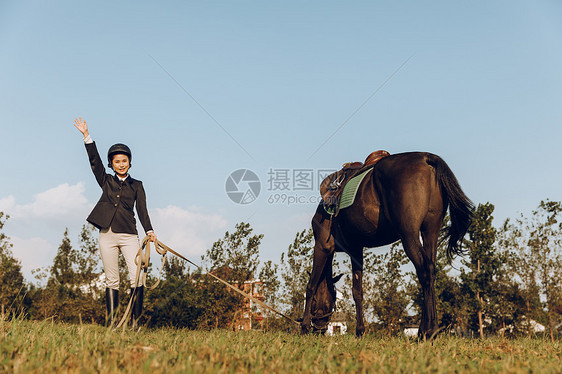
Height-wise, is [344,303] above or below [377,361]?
above

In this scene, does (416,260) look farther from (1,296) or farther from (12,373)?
(1,296)

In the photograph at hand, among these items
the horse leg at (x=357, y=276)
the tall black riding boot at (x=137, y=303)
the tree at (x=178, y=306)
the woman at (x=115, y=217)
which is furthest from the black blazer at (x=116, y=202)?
the tree at (x=178, y=306)

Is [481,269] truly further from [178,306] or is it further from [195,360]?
[195,360]

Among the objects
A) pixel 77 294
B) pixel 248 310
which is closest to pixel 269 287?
pixel 248 310

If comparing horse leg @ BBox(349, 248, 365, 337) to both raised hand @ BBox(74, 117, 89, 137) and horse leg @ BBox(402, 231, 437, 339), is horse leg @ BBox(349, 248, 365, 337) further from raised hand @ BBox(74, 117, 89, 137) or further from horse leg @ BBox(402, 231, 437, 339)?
raised hand @ BBox(74, 117, 89, 137)

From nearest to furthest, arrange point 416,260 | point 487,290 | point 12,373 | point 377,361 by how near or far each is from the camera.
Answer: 1. point 12,373
2. point 377,361
3. point 416,260
4. point 487,290

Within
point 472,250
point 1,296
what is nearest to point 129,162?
point 1,296

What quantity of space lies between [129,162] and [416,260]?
12.7 feet

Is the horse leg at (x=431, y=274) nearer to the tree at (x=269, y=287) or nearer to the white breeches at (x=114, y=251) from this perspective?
the white breeches at (x=114, y=251)

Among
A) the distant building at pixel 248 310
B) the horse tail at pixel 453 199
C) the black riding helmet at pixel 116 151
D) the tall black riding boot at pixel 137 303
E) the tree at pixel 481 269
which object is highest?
the tree at pixel 481 269

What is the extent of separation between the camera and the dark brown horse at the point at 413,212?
510 centimetres

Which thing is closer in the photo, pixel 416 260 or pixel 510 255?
pixel 416 260

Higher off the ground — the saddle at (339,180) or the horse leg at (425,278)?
the saddle at (339,180)

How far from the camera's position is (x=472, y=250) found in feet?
90.9
